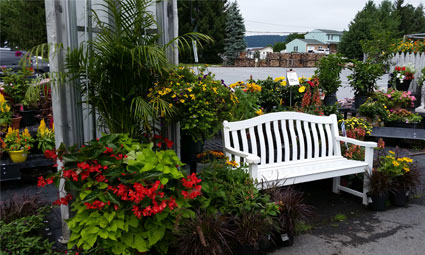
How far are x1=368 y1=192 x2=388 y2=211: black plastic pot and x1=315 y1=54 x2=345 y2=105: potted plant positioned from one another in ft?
11.8

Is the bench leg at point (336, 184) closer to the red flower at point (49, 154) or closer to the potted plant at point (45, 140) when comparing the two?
the red flower at point (49, 154)

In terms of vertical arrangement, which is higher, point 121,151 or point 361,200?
point 121,151

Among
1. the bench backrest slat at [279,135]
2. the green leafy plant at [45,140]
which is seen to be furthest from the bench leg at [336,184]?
the green leafy plant at [45,140]

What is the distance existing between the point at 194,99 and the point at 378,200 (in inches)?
95.7

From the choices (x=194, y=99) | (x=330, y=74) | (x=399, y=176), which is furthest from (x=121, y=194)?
(x=330, y=74)

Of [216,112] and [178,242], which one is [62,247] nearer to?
[178,242]

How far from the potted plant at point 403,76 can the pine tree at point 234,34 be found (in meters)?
35.2

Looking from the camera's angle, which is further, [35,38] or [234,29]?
[234,29]

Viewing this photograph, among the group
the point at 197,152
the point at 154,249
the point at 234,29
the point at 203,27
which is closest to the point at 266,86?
the point at 197,152

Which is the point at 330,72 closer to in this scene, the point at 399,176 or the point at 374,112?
the point at 374,112

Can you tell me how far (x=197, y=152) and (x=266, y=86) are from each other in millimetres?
3366

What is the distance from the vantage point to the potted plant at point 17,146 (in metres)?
4.66

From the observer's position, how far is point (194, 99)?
11.4 feet

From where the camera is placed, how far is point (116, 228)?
2676 mm
